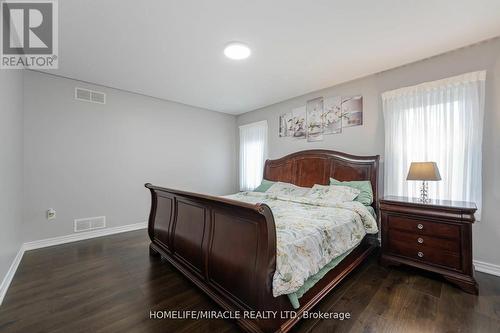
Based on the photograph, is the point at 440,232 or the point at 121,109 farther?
the point at 121,109

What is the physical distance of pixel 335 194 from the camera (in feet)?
9.34

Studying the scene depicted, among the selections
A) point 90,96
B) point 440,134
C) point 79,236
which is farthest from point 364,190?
point 90,96

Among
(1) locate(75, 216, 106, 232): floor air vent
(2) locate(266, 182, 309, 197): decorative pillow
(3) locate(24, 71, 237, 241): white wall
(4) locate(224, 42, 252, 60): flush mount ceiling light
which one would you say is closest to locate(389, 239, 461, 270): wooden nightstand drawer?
(2) locate(266, 182, 309, 197): decorative pillow

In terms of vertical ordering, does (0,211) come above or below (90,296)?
above

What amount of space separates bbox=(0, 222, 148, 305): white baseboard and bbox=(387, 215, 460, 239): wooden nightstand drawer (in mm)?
3770

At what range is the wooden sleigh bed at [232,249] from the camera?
134cm

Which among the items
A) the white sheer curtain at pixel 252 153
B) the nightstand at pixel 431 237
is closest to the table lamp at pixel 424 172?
the nightstand at pixel 431 237

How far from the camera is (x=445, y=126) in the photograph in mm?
2463

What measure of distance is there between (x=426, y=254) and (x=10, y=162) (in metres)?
4.38

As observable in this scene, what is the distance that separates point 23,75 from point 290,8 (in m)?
3.57

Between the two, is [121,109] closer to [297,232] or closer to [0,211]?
[0,211]

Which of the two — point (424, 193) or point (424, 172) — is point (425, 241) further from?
point (424, 172)

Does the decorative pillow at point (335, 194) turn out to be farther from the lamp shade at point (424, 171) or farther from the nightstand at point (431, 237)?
the lamp shade at point (424, 171)

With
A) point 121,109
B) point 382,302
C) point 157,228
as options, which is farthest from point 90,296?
point 121,109
